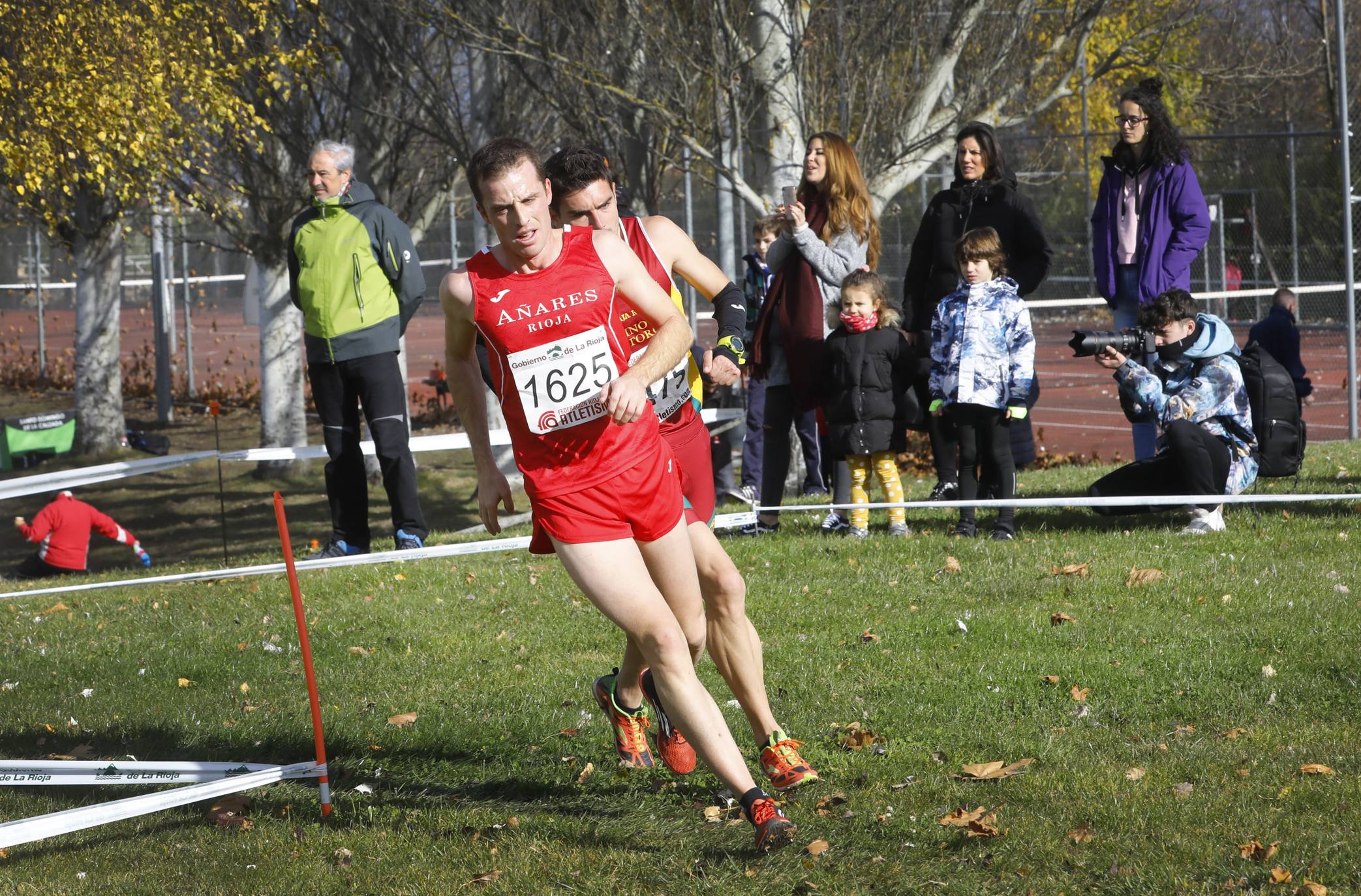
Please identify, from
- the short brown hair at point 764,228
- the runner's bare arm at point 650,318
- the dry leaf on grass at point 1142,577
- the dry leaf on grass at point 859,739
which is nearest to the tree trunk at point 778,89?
the short brown hair at point 764,228

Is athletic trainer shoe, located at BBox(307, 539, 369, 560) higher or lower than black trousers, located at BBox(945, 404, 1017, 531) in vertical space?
lower

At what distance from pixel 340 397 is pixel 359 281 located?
2.40 feet

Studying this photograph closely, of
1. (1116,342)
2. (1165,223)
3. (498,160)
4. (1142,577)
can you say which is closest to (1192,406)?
(1116,342)

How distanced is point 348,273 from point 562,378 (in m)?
4.73

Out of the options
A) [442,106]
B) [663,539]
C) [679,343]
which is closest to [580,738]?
[663,539]

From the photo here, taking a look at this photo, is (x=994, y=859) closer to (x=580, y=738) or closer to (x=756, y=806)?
(x=756, y=806)

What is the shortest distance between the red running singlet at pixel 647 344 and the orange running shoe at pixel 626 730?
0.94 meters

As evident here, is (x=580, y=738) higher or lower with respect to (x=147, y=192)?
lower

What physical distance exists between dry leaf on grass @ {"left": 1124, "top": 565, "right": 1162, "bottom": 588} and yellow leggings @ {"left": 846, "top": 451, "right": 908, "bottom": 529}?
5.92 ft

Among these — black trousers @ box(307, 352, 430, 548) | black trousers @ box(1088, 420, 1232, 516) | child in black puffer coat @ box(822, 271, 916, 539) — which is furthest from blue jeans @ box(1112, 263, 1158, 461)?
black trousers @ box(307, 352, 430, 548)

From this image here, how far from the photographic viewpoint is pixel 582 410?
4066 mm

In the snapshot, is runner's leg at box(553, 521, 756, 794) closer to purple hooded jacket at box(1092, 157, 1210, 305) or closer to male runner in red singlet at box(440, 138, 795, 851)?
male runner in red singlet at box(440, 138, 795, 851)

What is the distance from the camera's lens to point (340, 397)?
28.3ft

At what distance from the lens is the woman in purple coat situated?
28.0 ft
